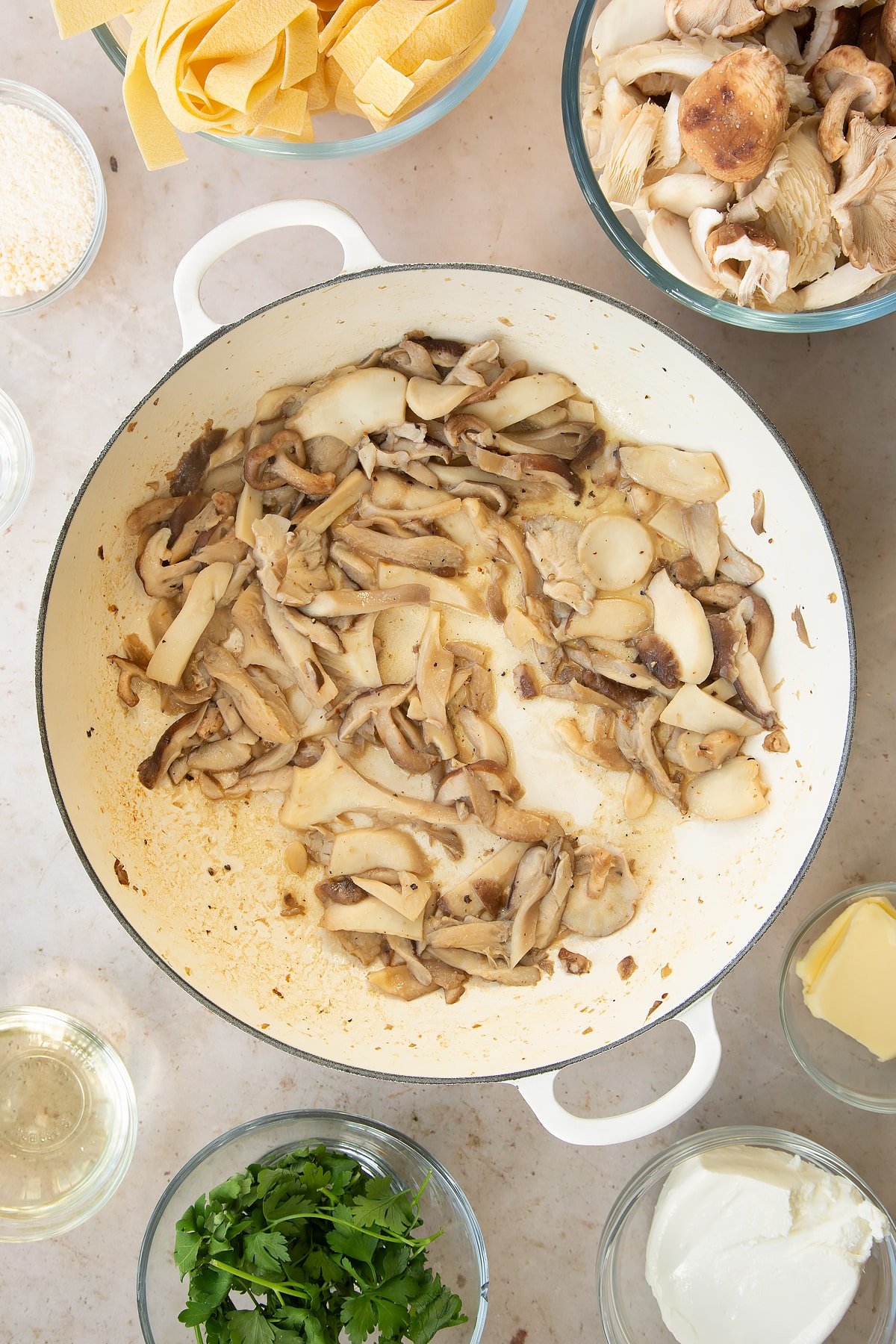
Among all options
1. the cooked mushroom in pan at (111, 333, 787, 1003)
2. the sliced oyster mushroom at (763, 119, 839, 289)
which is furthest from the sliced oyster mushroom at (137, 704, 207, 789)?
the sliced oyster mushroom at (763, 119, 839, 289)

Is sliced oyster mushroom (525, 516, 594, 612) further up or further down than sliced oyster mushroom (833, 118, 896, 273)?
further down

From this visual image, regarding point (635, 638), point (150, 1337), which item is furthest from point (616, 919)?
point (150, 1337)

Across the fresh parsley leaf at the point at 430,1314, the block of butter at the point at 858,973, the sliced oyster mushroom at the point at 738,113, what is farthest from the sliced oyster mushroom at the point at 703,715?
the fresh parsley leaf at the point at 430,1314

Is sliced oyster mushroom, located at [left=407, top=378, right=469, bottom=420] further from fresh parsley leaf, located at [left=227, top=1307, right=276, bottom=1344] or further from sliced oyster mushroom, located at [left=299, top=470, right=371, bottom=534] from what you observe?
fresh parsley leaf, located at [left=227, top=1307, right=276, bottom=1344]

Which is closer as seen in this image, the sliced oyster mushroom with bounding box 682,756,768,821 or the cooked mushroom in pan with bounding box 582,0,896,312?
the cooked mushroom in pan with bounding box 582,0,896,312

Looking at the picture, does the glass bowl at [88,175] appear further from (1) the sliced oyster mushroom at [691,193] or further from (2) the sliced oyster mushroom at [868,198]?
(2) the sliced oyster mushroom at [868,198]

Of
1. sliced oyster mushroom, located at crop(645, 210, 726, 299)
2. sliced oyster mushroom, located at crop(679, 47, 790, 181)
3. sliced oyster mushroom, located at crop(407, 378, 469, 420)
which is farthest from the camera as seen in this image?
sliced oyster mushroom, located at crop(407, 378, 469, 420)

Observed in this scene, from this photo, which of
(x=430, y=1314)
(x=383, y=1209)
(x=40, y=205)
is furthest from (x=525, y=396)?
(x=430, y=1314)

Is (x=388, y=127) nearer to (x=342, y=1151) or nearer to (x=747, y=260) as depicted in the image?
(x=747, y=260)
